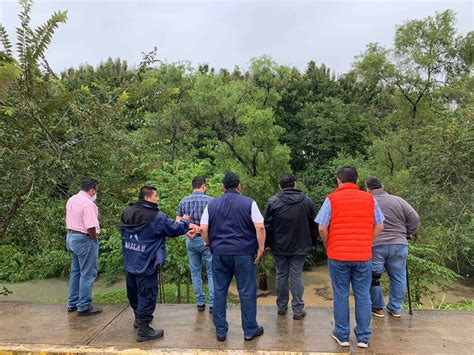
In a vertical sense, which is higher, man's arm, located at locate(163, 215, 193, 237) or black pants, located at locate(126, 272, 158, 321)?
man's arm, located at locate(163, 215, 193, 237)

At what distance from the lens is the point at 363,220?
402 cm

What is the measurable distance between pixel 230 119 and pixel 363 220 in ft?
41.8

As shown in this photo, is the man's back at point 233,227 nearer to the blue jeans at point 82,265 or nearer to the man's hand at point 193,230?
the man's hand at point 193,230

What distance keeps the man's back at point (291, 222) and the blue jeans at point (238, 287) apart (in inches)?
25.7

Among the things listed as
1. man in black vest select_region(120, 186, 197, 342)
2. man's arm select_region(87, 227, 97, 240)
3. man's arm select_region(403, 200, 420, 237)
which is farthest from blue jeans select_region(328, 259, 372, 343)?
man's arm select_region(87, 227, 97, 240)

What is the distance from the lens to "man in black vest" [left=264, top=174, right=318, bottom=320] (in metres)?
4.78

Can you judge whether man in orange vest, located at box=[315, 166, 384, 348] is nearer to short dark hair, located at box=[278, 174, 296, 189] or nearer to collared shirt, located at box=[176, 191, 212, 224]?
short dark hair, located at box=[278, 174, 296, 189]

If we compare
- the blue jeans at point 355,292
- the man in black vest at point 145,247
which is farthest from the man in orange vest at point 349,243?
the man in black vest at point 145,247

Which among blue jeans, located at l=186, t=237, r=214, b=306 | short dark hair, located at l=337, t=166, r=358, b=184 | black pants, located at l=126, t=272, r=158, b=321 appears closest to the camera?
short dark hair, located at l=337, t=166, r=358, b=184

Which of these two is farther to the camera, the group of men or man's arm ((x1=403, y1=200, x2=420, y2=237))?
man's arm ((x1=403, y1=200, x2=420, y2=237))

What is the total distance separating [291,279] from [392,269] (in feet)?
4.03

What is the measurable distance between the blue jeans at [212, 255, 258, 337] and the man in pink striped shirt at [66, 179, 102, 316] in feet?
5.53

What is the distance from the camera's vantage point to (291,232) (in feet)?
15.6

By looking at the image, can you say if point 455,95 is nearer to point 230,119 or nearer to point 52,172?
point 230,119
